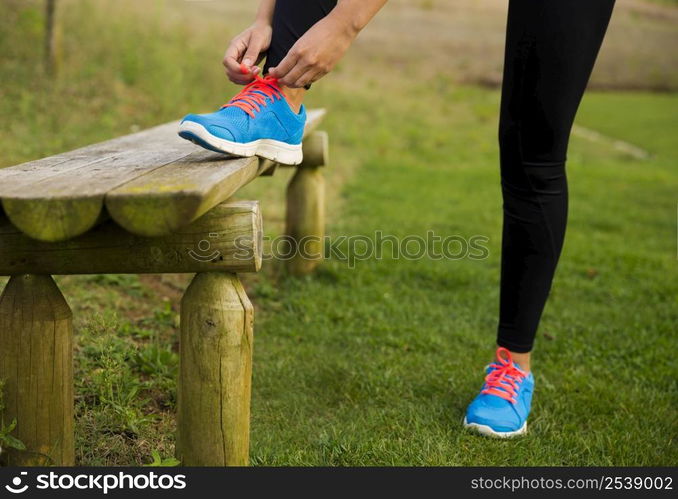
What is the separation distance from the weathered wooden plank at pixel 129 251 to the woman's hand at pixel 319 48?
17.0 inches

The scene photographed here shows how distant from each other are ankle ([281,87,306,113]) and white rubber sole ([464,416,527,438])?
102cm

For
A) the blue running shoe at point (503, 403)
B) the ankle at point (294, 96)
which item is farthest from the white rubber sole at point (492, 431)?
the ankle at point (294, 96)

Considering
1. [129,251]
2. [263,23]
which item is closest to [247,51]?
[263,23]

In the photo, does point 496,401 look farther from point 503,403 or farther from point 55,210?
point 55,210

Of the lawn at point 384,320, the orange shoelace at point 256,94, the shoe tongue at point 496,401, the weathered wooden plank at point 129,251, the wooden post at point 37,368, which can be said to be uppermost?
the orange shoelace at point 256,94

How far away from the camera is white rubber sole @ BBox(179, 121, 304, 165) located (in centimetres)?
163

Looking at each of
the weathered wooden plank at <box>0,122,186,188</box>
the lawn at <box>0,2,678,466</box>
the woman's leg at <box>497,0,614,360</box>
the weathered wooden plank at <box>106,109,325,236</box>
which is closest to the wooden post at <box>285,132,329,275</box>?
the lawn at <box>0,2,678,466</box>

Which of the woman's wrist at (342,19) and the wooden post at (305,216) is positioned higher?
the woman's wrist at (342,19)

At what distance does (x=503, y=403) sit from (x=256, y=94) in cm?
110

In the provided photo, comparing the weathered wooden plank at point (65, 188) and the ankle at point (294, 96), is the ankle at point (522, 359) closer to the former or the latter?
the ankle at point (294, 96)

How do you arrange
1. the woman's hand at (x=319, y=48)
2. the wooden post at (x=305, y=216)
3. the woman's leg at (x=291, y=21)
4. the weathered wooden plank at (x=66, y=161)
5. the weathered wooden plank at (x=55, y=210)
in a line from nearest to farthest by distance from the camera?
the weathered wooden plank at (x=55, y=210), the weathered wooden plank at (x=66, y=161), the woman's hand at (x=319, y=48), the woman's leg at (x=291, y=21), the wooden post at (x=305, y=216)

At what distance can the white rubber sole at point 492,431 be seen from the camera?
2.08 metres

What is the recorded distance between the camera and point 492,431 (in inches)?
81.9

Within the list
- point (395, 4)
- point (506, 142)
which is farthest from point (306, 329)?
point (395, 4)
